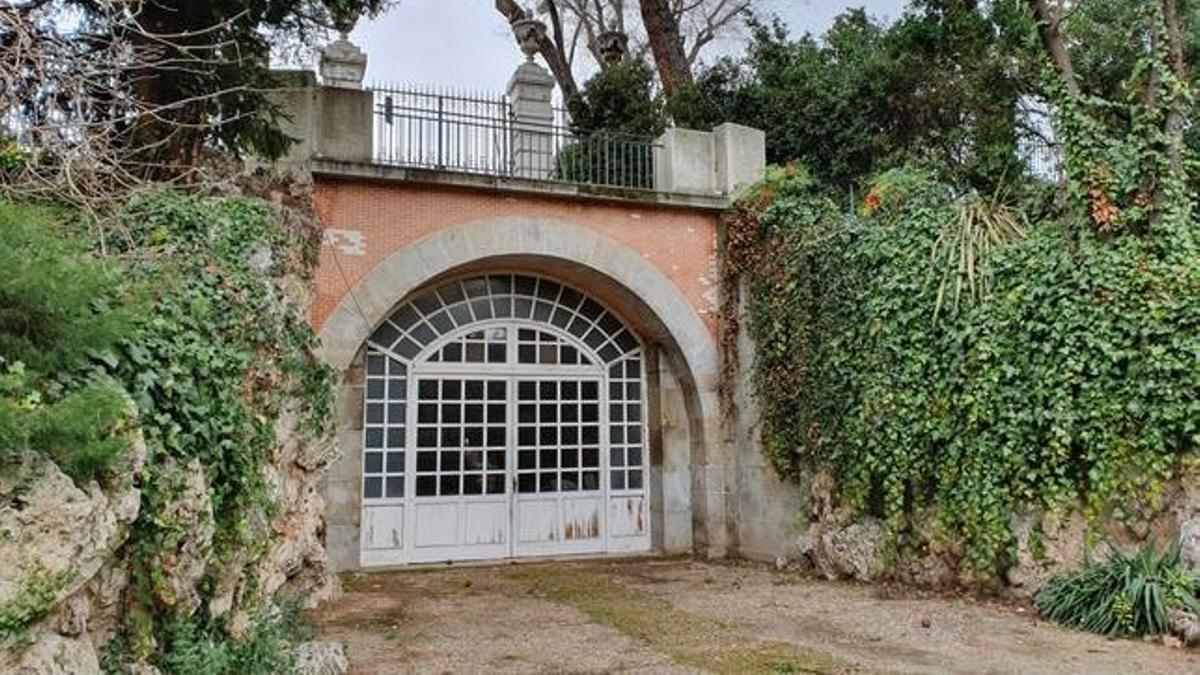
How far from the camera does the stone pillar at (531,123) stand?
10.0 m

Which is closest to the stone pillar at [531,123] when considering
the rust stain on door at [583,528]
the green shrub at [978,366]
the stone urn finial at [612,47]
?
the green shrub at [978,366]

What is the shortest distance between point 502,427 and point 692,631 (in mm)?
4440

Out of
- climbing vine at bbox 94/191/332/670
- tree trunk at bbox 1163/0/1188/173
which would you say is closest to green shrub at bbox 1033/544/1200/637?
tree trunk at bbox 1163/0/1188/173

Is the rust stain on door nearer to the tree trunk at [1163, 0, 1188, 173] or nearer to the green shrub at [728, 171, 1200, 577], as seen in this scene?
the green shrub at [728, 171, 1200, 577]

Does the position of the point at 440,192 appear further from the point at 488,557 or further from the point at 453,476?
the point at 488,557

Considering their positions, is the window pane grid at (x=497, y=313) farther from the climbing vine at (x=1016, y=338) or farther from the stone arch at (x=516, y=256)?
the climbing vine at (x=1016, y=338)

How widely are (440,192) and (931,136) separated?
7537 millimetres

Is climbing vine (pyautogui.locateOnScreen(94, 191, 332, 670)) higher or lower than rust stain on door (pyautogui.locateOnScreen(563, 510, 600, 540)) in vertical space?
higher

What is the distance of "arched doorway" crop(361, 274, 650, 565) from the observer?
955 cm

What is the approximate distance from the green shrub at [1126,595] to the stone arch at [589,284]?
4.27 meters

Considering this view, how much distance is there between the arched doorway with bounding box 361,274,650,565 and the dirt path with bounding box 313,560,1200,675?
1235mm

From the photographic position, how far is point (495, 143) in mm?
9742

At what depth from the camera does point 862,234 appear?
8.38 m

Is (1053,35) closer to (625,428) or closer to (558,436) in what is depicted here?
(625,428)
